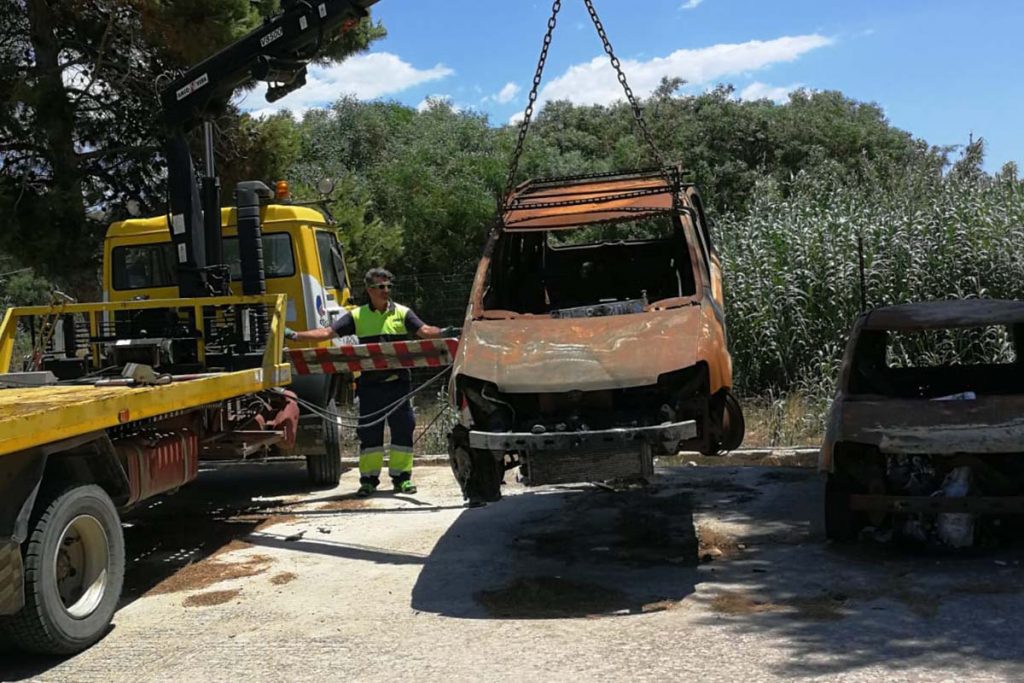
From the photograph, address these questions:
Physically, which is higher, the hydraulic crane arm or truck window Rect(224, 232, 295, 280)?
the hydraulic crane arm

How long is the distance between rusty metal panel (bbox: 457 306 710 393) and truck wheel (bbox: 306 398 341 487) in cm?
327

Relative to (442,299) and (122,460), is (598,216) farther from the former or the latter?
(442,299)

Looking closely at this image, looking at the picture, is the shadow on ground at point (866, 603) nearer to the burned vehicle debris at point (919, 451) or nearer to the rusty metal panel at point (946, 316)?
the burned vehicle debris at point (919, 451)

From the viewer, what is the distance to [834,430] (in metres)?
6.25

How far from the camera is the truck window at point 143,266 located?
9812 mm

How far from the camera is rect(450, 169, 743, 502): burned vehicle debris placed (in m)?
5.74

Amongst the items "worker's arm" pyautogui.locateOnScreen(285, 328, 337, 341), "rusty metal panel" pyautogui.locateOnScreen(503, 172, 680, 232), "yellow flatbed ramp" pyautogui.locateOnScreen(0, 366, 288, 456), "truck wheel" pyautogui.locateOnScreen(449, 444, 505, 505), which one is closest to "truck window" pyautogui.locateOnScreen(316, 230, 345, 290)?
"worker's arm" pyautogui.locateOnScreen(285, 328, 337, 341)

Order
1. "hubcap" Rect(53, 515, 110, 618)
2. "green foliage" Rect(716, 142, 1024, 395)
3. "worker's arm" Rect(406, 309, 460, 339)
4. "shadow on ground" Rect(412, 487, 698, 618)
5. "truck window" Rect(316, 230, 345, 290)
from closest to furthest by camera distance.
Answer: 1. "hubcap" Rect(53, 515, 110, 618)
2. "shadow on ground" Rect(412, 487, 698, 618)
3. "worker's arm" Rect(406, 309, 460, 339)
4. "truck window" Rect(316, 230, 345, 290)
5. "green foliage" Rect(716, 142, 1024, 395)

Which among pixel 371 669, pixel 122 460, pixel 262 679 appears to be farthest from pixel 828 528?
pixel 122 460

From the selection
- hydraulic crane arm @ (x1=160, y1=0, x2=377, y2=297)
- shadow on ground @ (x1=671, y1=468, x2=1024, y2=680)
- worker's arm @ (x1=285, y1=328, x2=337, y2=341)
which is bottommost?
shadow on ground @ (x1=671, y1=468, x2=1024, y2=680)

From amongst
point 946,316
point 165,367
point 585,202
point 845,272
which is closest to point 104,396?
point 165,367

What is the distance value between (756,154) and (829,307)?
1475 centimetres

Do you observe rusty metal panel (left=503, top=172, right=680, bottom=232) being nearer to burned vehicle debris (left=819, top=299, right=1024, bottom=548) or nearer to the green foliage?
burned vehicle debris (left=819, top=299, right=1024, bottom=548)

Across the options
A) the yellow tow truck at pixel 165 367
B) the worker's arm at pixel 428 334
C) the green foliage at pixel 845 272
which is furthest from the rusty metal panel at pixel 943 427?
the green foliage at pixel 845 272
